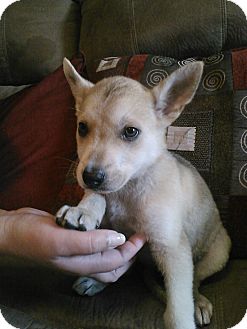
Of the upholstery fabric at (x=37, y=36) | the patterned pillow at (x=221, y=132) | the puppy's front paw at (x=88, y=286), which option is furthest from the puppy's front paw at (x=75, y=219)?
the upholstery fabric at (x=37, y=36)

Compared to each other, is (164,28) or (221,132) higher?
(164,28)

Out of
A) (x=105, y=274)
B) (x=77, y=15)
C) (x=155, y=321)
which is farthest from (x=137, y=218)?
(x=77, y=15)

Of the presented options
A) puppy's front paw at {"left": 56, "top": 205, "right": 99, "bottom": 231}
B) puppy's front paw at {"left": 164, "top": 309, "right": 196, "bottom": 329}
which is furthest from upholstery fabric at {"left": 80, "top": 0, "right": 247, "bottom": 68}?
puppy's front paw at {"left": 164, "top": 309, "right": 196, "bottom": 329}

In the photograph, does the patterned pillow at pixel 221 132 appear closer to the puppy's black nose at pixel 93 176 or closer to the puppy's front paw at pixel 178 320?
the puppy's front paw at pixel 178 320

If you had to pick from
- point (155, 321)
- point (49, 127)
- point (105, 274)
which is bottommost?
point (155, 321)

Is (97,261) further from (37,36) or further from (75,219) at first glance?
(37,36)

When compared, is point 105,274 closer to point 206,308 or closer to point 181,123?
point 206,308

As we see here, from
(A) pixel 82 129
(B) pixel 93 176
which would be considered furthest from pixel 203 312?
(A) pixel 82 129
